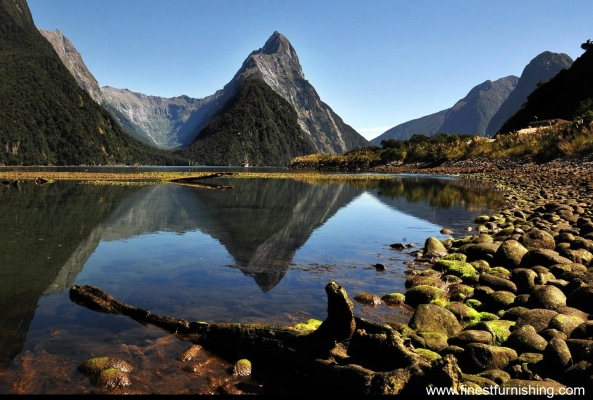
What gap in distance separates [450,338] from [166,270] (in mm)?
8918

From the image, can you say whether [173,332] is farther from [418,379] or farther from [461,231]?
[461,231]

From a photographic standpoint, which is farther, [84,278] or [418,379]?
[84,278]

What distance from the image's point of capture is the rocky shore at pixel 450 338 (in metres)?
5.12

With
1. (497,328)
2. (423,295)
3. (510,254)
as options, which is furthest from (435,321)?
(510,254)

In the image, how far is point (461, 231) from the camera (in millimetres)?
19109

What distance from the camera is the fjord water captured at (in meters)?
7.04

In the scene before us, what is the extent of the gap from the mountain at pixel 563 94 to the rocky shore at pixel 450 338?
342 ft

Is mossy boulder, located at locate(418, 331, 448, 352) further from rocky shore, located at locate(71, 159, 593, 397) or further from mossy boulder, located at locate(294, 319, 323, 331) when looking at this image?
mossy boulder, located at locate(294, 319, 323, 331)

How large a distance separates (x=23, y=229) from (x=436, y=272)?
18.8 metres

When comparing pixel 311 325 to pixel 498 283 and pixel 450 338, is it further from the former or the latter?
pixel 498 283

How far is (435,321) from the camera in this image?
753 centimetres

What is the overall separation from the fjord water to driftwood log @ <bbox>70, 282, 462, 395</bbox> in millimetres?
1122

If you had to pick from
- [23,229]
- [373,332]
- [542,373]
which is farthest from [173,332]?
[23,229]

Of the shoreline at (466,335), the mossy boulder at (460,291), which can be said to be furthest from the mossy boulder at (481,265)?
the mossy boulder at (460,291)
